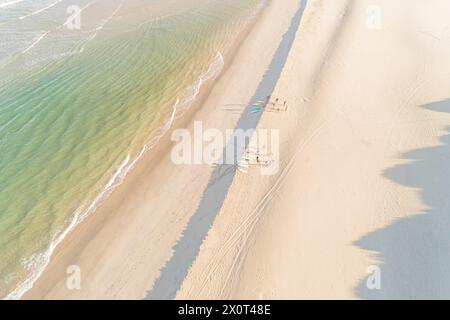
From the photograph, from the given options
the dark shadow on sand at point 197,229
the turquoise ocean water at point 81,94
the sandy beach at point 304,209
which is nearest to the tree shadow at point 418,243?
the sandy beach at point 304,209

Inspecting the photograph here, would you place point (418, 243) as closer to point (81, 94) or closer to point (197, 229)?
point (197, 229)

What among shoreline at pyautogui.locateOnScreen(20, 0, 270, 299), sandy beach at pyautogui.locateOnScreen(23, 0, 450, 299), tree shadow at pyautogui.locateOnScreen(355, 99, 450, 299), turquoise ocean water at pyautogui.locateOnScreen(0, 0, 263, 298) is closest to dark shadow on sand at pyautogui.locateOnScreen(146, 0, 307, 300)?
sandy beach at pyautogui.locateOnScreen(23, 0, 450, 299)

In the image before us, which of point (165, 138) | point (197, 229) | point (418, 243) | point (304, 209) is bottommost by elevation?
point (197, 229)

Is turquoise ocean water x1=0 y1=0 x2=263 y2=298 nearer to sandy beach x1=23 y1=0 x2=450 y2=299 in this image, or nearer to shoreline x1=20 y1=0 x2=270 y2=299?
shoreline x1=20 y1=0 x2=270 y2=299

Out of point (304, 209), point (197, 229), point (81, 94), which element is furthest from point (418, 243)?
point (81, 94)

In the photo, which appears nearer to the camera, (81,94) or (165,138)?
(165,138)
